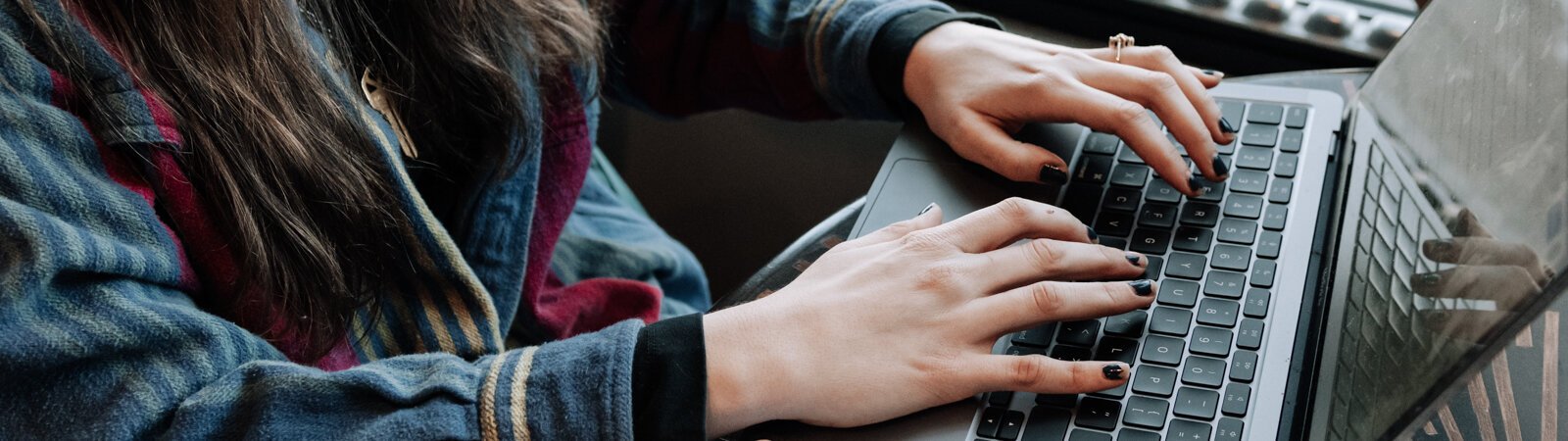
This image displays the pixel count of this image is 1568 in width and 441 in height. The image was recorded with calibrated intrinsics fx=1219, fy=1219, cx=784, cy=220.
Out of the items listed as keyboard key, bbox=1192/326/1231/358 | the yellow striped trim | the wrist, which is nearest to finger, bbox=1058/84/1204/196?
keyboard key, bbox=1192/326/1231/358

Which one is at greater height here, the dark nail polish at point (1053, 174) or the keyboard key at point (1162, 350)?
the dark nail polish at point (1053, 174)

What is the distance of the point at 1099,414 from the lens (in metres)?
0.50

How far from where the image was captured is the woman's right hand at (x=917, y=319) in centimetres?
51

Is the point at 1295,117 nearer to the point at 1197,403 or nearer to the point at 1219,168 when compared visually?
the point at 1219,168

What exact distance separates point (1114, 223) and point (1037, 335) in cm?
9

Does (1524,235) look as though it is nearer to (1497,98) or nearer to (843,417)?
(1497,98)

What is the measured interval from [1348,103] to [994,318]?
0.29m

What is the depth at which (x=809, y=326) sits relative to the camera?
54 cm

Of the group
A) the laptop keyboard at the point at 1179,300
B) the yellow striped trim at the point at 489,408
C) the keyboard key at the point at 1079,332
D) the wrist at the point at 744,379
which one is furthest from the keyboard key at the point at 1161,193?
the yellow striped trim at the point at 489,408

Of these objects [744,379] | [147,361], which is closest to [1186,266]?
[744,379]

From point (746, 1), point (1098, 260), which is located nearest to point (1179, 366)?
point (1098, 260)

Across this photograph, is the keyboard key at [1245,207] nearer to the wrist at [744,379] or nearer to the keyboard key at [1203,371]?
the keyboard key at [1203,371]

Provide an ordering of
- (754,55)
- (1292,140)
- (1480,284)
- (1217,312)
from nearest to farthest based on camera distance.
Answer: (1480,284)
(1217,312)
(1292,140)
(754,55)

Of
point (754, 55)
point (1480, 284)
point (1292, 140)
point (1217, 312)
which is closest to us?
point (1480, 284)
